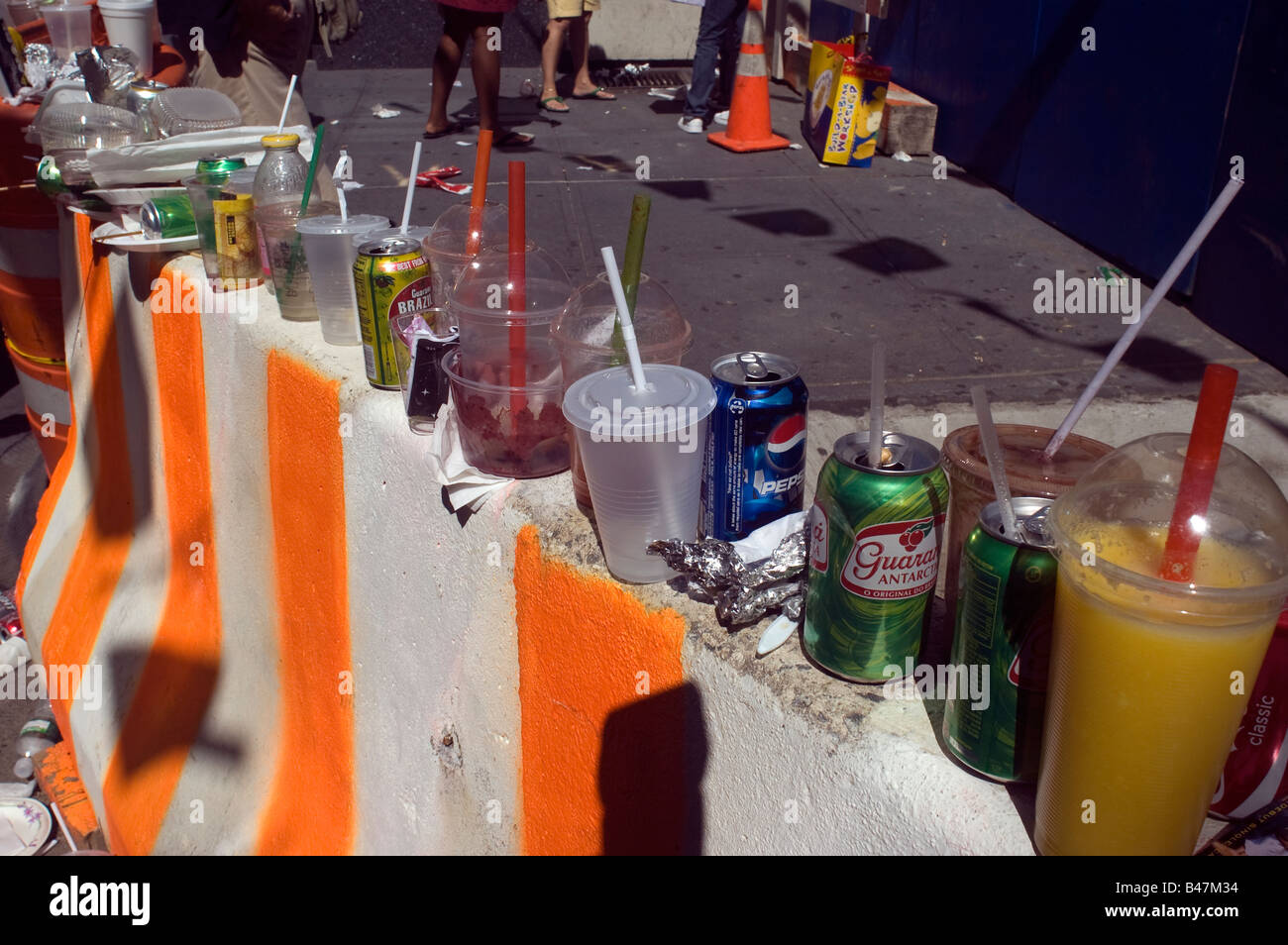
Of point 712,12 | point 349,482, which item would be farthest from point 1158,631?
point 712,12

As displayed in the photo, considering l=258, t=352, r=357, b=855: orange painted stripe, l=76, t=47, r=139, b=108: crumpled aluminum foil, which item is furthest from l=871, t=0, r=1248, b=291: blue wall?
l=76, t=47, r=139, b=108: crumpled aluminum foil

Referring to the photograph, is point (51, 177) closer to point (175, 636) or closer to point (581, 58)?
point (175, 636)

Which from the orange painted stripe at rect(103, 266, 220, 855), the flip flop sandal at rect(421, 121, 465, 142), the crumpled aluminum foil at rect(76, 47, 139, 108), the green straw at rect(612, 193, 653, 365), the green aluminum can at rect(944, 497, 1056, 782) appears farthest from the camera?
the flip flop sandal at rect(421, 121, 465, 142)

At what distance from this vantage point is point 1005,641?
1322mm

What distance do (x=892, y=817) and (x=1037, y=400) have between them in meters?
2.63

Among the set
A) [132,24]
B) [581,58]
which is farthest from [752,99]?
[132,24]

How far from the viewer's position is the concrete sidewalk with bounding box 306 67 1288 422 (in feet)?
13.1

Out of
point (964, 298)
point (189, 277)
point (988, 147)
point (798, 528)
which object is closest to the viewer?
point (798, 528)

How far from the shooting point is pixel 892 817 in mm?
1440

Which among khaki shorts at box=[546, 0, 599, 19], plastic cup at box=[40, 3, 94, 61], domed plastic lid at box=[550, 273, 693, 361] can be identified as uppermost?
khaki shorts at box=[546, 0, 599, 19]

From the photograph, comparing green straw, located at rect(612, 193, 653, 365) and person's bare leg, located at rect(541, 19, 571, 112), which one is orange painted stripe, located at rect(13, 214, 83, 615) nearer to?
green straw, located at rect(612, 193, 653, 365)

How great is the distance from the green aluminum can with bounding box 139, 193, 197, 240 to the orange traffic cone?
16.0 feet
